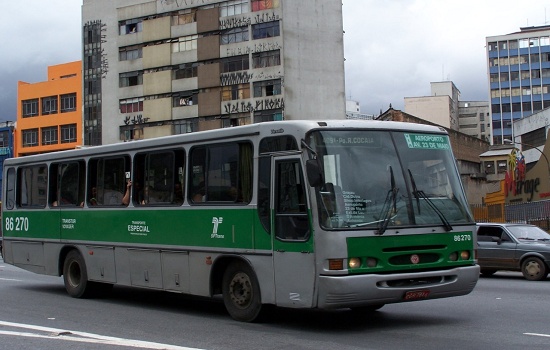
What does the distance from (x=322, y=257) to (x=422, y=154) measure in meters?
2.26

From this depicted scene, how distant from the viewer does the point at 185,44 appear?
7144cm

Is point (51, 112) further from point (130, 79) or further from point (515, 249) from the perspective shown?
point (515, 249)

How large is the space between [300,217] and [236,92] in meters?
59.0

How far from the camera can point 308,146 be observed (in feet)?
31.9

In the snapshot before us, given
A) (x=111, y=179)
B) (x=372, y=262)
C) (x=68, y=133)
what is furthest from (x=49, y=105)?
(x=372, y=262)

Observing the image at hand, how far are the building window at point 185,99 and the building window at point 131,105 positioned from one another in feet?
14.8

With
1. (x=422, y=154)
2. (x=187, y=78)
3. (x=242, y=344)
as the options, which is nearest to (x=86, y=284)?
(x=242, y=344)

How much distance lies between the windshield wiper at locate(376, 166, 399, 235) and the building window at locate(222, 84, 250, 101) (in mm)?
58055

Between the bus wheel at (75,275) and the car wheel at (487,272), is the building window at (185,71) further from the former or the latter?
the bus wheel at (75,275)

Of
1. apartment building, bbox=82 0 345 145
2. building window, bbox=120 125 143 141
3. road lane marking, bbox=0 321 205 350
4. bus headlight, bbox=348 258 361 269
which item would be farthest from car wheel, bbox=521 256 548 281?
building window, bbox=120 125 143 141

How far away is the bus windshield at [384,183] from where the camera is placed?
9.55 meters

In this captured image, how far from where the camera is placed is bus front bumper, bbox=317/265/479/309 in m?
9.30

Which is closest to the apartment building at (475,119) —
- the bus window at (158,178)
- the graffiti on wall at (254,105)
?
the graffiti on wall at (254,105)

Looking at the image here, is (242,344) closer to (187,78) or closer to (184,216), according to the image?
(184,216)
